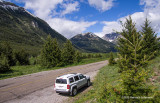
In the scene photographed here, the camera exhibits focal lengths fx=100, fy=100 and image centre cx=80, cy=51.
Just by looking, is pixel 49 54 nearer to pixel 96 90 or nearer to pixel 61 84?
pixel 61 84

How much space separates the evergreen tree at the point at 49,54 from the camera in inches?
1105

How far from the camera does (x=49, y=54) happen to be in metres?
28.4

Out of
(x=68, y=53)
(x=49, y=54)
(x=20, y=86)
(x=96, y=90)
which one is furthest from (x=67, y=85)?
(x=68, y=53)

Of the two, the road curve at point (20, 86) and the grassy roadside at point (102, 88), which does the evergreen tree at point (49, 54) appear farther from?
the grassy roadside at point (102, 88)

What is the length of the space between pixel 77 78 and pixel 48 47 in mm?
19740

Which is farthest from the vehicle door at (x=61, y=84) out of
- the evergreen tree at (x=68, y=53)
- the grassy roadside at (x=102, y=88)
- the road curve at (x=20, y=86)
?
the evergreen tree at (x=68, y=53)

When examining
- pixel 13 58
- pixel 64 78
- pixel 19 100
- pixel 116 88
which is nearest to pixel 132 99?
pixel 116 88

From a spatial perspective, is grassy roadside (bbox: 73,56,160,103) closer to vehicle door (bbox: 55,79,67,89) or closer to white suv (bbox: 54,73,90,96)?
white suv (bbox: 54,73,90,96)

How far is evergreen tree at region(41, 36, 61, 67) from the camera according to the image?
92.1 feet

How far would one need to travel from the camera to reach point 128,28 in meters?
11.3

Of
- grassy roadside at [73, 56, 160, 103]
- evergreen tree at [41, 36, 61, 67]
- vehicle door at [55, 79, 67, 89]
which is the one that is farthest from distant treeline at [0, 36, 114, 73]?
grassy roadside at [73, 56, 160, 103]

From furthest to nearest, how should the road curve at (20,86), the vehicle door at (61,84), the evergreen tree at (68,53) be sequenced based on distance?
the evergreen tree at (68,53) → the road curve at (20,86) → the vehicle door at (61,84)

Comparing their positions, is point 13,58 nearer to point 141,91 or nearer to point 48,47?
point 48,47

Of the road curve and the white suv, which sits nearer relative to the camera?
the white suv
